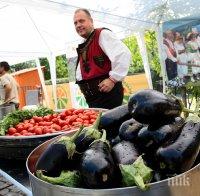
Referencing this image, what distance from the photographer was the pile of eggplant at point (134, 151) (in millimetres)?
634

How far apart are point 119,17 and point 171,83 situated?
60.7 inches

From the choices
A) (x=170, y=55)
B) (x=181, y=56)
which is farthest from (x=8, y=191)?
(x=170, y=55)

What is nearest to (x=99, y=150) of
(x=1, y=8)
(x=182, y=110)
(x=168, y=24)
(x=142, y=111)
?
(x=142, y=111)

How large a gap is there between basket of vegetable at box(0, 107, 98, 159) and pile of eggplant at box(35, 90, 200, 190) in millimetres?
526

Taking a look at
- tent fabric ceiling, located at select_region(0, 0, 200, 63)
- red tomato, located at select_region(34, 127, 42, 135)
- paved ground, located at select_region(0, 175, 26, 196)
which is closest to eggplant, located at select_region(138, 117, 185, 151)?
red tomato, located at select_region(34, 127, 42, 135)

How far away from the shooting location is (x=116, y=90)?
2.89m

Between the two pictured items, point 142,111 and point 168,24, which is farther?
point 168,24

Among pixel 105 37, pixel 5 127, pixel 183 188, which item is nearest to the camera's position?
pixel 183 188

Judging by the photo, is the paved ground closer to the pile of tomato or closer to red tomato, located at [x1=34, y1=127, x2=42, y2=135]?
the pile of tomato

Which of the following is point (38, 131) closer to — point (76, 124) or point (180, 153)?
point (76, 124)

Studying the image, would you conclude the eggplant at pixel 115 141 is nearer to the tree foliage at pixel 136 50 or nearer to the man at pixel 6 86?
the man at pixel 6 86

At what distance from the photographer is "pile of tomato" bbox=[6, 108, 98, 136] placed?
141cm

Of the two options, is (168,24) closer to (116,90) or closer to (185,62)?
(185,62)

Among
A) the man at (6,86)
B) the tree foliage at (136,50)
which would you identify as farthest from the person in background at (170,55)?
the tree foliage at (136,50)
